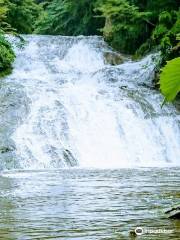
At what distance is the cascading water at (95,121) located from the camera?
48.4ft

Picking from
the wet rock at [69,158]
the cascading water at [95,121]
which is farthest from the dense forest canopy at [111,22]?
the wet rock at [69,158]

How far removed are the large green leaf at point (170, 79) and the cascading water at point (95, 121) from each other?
12.0 m

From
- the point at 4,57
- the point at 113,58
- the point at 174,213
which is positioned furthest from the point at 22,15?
the point at 174,213

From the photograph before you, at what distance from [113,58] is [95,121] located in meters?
7.72

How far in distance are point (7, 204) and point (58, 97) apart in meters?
11.6

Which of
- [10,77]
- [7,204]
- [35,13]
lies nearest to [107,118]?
[10,77]

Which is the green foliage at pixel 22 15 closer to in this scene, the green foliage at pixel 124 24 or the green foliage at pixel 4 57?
the green foliage at pixel 124 24

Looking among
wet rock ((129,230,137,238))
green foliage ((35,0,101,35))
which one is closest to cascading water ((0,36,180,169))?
green foliage ((35,0,101,35))

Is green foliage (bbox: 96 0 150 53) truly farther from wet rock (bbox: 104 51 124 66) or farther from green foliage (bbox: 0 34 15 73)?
green foliage (bbox: 0 34 15 73)

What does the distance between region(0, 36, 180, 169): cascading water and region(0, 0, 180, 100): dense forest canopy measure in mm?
1482

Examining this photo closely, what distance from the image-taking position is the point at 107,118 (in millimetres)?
17109

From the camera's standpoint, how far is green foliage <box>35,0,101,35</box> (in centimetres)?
2978

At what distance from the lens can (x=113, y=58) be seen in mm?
24156

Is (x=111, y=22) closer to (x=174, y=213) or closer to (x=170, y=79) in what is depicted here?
(x=174, y=213)
